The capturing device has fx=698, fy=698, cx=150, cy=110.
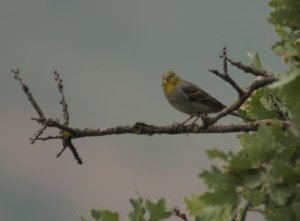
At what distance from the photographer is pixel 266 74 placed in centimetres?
1005

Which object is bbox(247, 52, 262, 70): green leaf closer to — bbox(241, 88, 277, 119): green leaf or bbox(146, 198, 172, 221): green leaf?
bbox(241, 88, 277, 119): green leaf

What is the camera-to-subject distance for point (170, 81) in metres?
20.7

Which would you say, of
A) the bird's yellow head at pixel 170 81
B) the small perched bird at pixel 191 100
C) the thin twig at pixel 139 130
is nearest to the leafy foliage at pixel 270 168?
the thin twig at pixel 139 130

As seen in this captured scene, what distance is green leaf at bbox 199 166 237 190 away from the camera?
6875mm

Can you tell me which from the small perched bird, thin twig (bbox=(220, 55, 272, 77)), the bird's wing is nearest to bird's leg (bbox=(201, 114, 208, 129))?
thin twig (bbox=(220, 55, 272, 77))

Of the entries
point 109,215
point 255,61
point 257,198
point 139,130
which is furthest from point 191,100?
point 257,198

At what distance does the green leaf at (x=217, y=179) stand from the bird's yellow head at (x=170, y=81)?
43.5ft

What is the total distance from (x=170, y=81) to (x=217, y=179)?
13.9 meters

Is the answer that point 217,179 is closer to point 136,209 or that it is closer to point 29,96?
point 136,209

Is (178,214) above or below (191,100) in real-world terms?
below

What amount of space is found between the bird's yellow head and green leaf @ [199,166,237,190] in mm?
13257

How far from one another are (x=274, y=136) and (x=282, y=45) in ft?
3.12

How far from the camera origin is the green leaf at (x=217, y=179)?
22.6ft

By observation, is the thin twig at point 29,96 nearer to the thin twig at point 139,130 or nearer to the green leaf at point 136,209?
the thin twig at point 139,130
